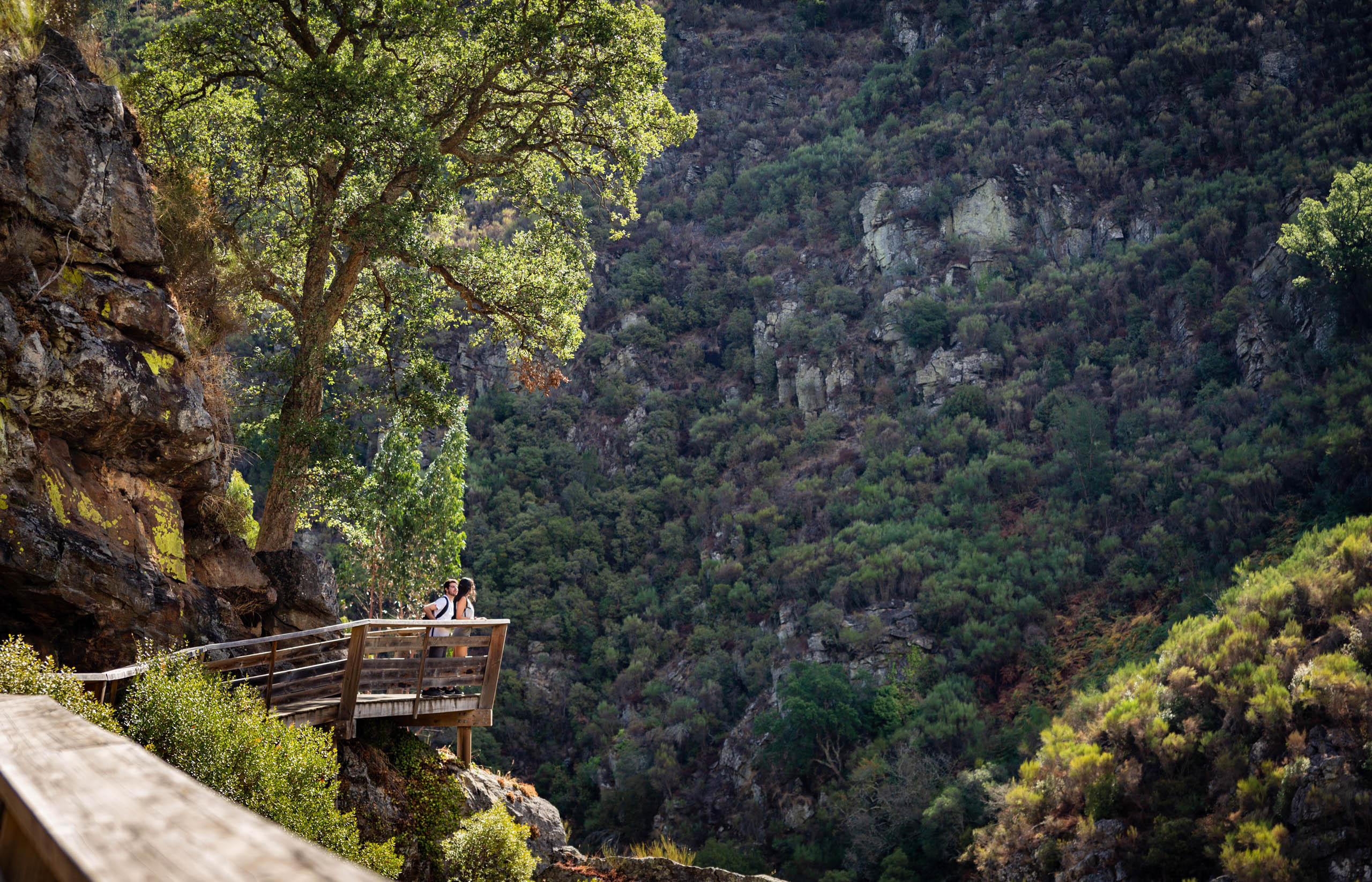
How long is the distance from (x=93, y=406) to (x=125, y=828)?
29.7 feet

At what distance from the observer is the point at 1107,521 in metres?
31.5

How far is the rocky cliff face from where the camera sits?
7.50 metres

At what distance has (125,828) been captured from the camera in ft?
3.00

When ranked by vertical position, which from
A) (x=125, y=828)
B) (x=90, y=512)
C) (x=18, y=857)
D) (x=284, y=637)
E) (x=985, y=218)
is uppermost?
(x=985, y=218)

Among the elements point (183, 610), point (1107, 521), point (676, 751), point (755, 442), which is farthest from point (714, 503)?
point (183, 610)

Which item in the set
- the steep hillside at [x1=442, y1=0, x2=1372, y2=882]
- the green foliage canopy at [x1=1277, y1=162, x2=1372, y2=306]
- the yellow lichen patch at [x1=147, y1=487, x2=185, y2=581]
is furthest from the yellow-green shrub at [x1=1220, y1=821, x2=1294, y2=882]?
the green foliage canopy at [x1=1277, y1=162, x2=1372, y2=306]

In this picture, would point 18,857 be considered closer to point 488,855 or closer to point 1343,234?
point 488,855

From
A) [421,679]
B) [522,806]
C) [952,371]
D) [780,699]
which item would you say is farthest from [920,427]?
[421,679]

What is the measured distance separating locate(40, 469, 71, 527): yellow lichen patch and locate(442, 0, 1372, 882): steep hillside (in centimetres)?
2077

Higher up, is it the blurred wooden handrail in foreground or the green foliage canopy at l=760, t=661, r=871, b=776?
the blurred wooden handrail in foreground

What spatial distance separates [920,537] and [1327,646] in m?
15.7

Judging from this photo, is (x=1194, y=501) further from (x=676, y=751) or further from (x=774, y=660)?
(x=676, y=751)

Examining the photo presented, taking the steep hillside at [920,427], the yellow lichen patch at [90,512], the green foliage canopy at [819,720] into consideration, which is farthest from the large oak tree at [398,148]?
the green foliage canopy at [819,720]

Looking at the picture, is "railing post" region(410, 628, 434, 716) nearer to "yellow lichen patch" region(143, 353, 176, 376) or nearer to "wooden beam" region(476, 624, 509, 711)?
"wooden beam" region(476, 624, 509, 711)
